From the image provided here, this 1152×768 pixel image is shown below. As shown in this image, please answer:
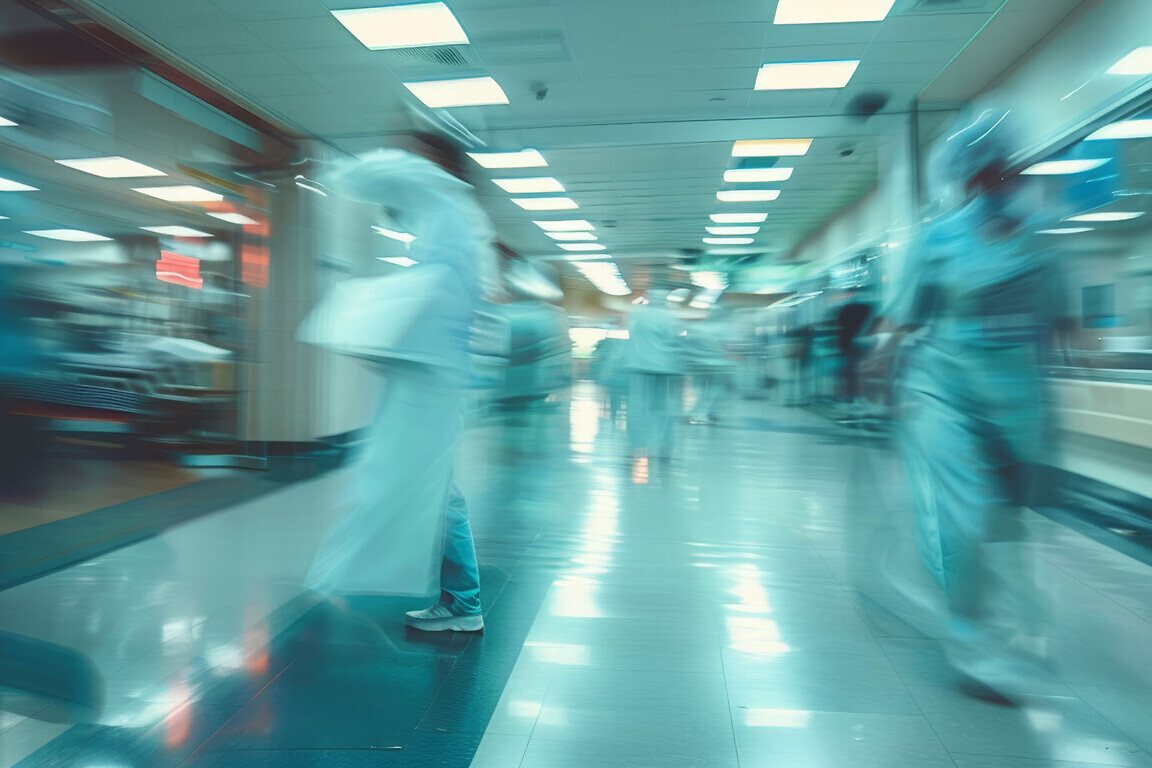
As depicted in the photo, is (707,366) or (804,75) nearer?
(804,75)

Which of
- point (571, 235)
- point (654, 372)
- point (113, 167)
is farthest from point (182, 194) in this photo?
point (571, 235)

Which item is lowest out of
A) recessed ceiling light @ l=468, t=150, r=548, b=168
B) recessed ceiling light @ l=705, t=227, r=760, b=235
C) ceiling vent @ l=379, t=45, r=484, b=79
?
ceiling vent @ l=379, t=45, r=484, b=79

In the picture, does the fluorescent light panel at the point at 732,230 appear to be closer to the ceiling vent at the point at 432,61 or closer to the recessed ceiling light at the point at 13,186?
the ceiling vent at the point at 432,61

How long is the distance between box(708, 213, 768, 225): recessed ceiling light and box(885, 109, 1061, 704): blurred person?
8.78 metres

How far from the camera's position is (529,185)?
337 inches

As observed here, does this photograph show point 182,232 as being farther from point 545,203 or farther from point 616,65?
point 545,203

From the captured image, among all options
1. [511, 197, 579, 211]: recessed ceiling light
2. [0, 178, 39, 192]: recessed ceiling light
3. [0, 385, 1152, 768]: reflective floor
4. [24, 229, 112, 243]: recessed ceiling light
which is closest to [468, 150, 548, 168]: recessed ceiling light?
[511, 197, 579, 211]: recessed ceiling light

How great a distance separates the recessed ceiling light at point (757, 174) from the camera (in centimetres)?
780

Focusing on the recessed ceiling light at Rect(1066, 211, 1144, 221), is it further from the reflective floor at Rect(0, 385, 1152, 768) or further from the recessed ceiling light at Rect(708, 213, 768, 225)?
the recessed ceiling light at Rect(708, 213, 768, 225)

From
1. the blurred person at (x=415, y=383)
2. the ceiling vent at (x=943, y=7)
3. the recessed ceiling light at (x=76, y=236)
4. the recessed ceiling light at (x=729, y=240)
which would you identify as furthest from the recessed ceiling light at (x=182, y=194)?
the recessed ceiling light at (x=729, y=240)

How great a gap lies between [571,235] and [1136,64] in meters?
9.17

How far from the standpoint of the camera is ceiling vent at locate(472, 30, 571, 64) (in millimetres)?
4418

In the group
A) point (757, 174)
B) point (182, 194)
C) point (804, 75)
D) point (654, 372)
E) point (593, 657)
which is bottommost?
point (593, 657)

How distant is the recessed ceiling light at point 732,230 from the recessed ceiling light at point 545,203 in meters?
3.11
